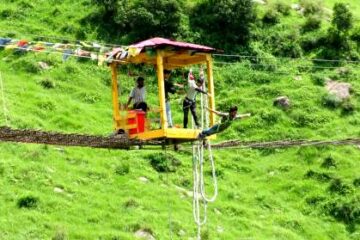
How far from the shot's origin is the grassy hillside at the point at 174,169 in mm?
24156

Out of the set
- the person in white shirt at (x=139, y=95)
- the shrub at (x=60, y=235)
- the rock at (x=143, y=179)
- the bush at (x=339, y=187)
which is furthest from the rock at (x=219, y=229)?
the person in white shirt at (x=139, y=95)

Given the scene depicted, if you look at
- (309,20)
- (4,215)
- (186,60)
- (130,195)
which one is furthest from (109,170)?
(309,20)

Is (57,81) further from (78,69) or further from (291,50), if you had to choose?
(291,50)

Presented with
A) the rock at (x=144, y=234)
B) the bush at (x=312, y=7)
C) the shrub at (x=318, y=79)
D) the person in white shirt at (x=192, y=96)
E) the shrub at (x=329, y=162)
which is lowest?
the rock at (x=144, y=234)

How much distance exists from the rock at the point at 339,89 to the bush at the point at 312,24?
510cm

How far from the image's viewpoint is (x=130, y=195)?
25.8 m

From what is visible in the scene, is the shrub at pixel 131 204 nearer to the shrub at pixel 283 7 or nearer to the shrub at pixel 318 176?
the shrub at pixel 318 176

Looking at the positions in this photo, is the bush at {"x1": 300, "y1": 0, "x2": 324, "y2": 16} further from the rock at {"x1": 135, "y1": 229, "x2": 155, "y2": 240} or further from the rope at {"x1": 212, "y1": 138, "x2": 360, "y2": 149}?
the rope at {"x1": 212, "y1": 138, "x2": 360, "y2": 149}

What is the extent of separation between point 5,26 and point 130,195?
14803 millimetres

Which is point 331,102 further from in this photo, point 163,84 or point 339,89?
point 163,84

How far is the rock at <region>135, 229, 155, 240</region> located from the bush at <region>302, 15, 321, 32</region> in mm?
19240

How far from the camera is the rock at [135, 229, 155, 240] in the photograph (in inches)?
923

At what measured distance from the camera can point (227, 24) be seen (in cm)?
3775

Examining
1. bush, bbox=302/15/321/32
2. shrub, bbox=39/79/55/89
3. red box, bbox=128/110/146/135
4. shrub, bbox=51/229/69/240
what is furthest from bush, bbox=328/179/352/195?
bush, bbox=302/15/321/32
